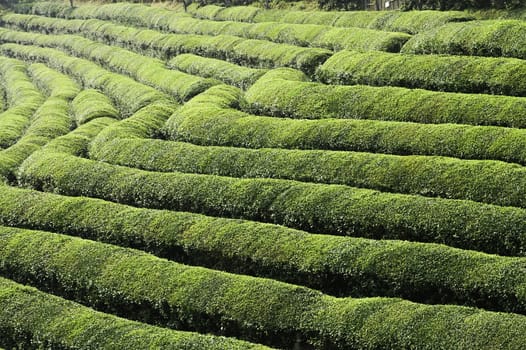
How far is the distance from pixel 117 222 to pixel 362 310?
11.6 meters

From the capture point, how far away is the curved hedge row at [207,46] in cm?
4234

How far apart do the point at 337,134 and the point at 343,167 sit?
3138 mm

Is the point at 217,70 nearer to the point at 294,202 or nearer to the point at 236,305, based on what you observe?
the point at 294,202

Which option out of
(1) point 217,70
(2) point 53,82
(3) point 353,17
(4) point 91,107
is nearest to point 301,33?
(3) point 353,17

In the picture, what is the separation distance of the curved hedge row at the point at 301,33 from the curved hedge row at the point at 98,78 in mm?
8812

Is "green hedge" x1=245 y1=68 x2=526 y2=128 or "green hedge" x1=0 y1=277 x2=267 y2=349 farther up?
"green hedge" x1=245 y1=68 x2=526 y2=128

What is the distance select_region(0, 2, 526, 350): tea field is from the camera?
20562mm

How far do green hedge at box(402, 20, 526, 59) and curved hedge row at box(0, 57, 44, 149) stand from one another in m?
24.7

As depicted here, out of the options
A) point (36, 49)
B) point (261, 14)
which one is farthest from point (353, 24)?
point (36, 49)

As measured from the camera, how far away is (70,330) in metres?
21.8

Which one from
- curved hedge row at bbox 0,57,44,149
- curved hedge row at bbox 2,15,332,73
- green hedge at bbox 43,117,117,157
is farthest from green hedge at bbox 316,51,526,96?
curved hedge row at bbox 0,57,44,149

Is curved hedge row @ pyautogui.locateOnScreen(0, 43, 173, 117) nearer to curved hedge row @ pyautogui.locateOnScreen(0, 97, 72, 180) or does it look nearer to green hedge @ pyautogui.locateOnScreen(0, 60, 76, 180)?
green hedge @ pyautogui.locateOnScreen(0, 60, 76, 180)

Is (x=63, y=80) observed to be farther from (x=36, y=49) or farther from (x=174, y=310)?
(x=174, y=310)

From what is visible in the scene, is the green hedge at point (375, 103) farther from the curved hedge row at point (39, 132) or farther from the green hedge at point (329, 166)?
the curved hedge row at point (39, 132)
